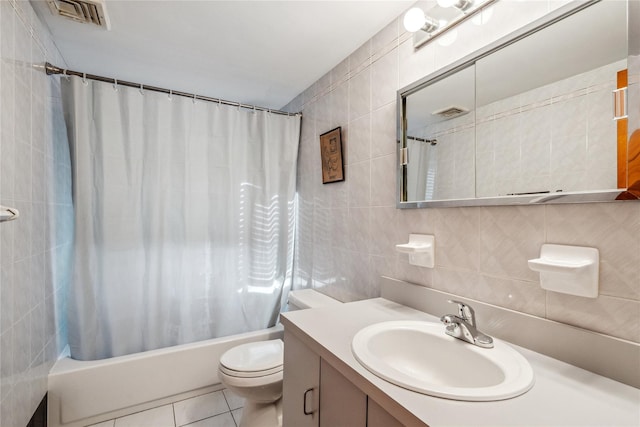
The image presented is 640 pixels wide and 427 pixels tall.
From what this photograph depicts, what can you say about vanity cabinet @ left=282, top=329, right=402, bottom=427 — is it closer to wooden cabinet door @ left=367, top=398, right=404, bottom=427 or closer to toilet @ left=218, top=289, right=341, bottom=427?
wooden cabinet door @ left=367, top=398, right=404, bottom=427

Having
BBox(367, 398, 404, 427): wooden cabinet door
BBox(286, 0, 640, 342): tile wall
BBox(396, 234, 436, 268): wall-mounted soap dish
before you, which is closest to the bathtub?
BBox(286, 0, 640, 342): tile wall

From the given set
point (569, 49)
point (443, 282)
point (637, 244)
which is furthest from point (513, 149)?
point (443, 282)

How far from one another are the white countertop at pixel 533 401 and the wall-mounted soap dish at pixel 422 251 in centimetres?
42

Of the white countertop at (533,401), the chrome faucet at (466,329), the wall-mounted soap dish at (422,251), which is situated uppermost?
the wall-mounted soap dish at (422,251)

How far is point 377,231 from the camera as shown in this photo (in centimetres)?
155

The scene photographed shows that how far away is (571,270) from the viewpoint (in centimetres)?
76

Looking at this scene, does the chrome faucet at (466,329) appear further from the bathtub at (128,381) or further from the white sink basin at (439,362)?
the bathtub at (128,381)

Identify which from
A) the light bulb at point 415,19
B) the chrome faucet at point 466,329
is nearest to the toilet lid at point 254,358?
the chrome faucet at point 466,329

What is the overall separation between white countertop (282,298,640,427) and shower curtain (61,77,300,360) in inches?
53.9

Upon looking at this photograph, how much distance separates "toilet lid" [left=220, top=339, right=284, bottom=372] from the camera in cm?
150

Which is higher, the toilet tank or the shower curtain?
the shower curtain

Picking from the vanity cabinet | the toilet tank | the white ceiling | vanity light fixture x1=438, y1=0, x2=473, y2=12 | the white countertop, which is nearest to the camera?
the white countertop

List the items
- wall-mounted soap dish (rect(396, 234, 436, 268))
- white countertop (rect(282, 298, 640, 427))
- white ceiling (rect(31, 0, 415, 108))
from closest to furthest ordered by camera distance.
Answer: white countertop (rect(282, 298, 640, 427)), wall-mounted soap dish (rect(396, 234, 436, 268)), white ceiling (rect(31, 0, 415, 108))

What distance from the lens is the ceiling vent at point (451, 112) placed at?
45.5 inches
